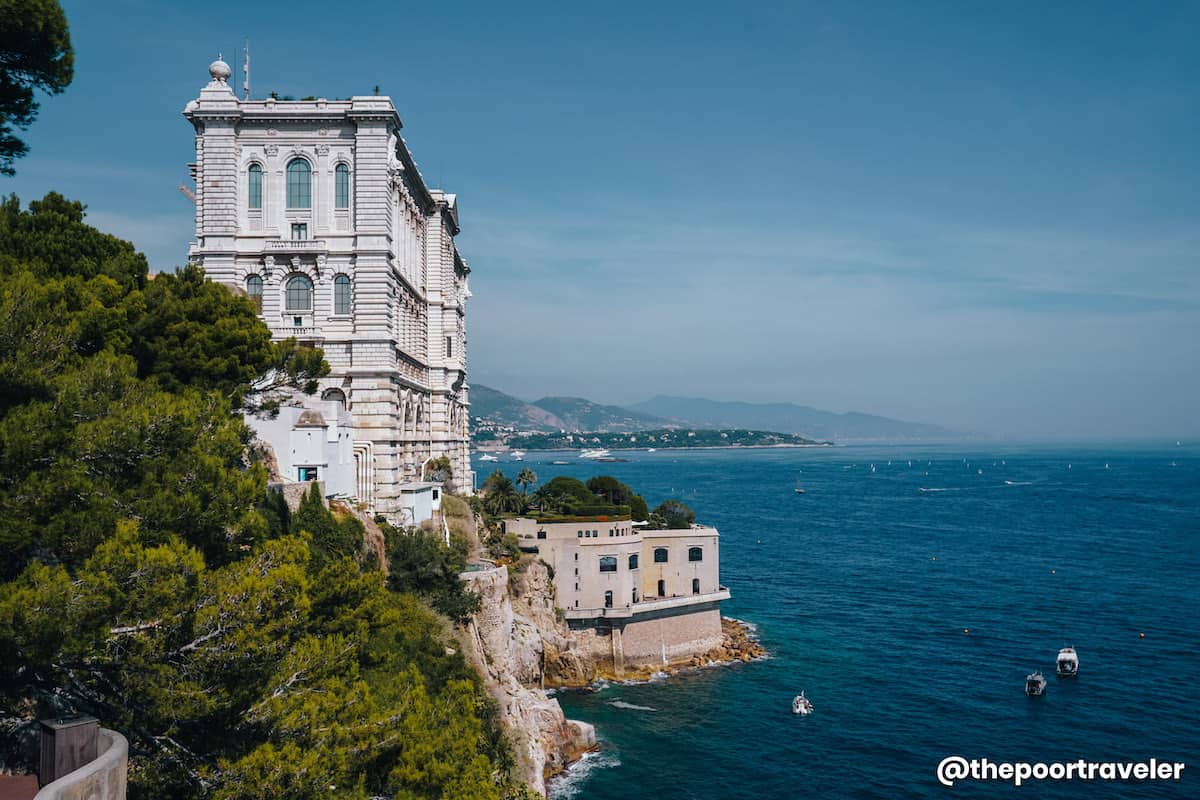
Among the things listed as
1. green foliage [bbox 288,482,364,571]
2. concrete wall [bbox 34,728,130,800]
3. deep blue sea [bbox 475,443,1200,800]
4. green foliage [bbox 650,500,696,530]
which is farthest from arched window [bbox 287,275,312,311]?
green foliage [bbox 650,500,696,530]

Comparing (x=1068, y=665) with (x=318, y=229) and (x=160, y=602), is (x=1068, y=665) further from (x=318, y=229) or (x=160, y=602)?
(x=160, y=602)

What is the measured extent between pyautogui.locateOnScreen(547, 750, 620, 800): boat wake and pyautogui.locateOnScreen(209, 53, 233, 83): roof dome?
38.8 meters

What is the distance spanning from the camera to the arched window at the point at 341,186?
4575 cm

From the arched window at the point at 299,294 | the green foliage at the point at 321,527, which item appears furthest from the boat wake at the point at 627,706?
the arched window at the point at 299,294

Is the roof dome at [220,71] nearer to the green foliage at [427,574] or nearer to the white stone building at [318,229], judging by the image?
the white stone building at [318,229]

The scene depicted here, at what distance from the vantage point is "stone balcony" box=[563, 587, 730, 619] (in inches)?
2518

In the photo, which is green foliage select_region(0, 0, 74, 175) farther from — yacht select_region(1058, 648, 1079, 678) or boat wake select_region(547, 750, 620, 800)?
yacht select_region(1058, 648, 1079, 678)

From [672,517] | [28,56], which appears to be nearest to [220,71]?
[28,56]

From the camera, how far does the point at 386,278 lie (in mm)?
45750

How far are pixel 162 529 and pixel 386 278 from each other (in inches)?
1175

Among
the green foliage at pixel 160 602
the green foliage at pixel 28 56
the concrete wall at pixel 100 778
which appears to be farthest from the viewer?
the green foliage at pixel 28 56

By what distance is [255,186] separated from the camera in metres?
45.8

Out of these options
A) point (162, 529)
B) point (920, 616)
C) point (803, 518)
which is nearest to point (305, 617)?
point (162, 529)

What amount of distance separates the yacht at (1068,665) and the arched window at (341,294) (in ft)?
166
